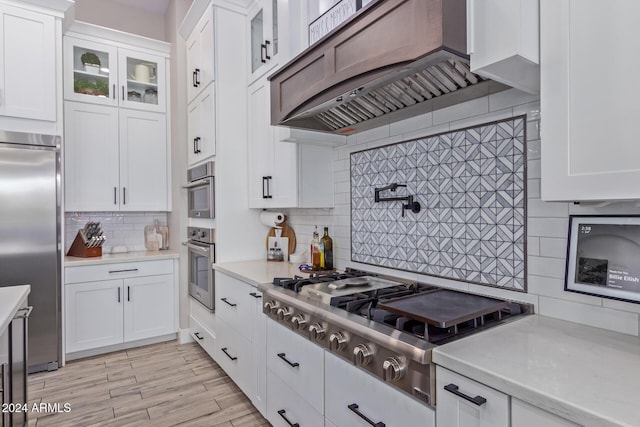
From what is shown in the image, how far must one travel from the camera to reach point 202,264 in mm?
3172

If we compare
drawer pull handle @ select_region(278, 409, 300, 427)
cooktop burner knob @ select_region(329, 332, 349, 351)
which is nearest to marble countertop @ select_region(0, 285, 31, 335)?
cooktop burner knob @ select_region(329, 332, 349, 351)

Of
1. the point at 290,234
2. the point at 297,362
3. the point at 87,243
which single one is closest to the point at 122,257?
the point at 87,243

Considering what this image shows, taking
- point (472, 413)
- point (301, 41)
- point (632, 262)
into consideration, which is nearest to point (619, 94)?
point (632, 262)

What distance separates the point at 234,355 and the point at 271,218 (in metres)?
1.05

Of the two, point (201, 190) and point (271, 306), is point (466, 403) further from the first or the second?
point (201, 190)

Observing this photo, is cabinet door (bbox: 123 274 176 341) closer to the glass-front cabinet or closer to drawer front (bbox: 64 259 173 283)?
drawer front (bbox: 64 259 173 283)

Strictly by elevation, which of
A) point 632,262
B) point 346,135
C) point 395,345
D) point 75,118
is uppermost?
point 75,118

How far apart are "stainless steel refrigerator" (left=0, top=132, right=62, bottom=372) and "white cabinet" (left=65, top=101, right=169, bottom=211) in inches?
20.1

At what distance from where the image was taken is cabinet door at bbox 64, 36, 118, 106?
3.42 metres

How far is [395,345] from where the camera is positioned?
1.15 meters

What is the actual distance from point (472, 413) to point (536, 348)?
11.1 inches

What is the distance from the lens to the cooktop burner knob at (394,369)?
1.14m

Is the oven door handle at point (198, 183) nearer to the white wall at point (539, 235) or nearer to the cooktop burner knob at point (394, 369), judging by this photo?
the white wall at point (539, 235)

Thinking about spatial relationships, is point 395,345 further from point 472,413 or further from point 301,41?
point 301,41
